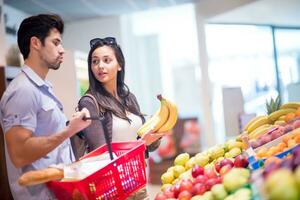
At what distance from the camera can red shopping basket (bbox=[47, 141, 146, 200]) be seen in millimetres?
1247

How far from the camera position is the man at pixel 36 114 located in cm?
125

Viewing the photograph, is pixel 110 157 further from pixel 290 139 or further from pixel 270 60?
pixel 270 60

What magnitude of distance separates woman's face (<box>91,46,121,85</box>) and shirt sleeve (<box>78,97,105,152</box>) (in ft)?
0.34

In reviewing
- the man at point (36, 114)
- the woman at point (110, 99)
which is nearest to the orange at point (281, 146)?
the woman at point (110, 99)

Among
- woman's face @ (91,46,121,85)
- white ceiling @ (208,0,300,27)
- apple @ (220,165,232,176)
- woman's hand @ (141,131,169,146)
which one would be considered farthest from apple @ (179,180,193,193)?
white ceiling @ (208,0,300,27)

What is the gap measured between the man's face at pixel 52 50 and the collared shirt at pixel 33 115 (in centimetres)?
7

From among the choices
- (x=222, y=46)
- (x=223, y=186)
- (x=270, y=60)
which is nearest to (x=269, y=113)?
Answer: (x=223, y=186)

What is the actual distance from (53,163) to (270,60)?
7.39ft

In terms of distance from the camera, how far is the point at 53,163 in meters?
1.36

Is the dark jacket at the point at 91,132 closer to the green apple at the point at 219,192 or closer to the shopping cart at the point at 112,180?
the shopping cart at the point at 112,180

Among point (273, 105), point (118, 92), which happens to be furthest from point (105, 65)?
point (273, 105)

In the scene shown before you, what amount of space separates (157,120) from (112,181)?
374 millimetres

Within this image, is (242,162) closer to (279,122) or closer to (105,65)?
(279,122)

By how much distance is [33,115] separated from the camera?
1275 mm
